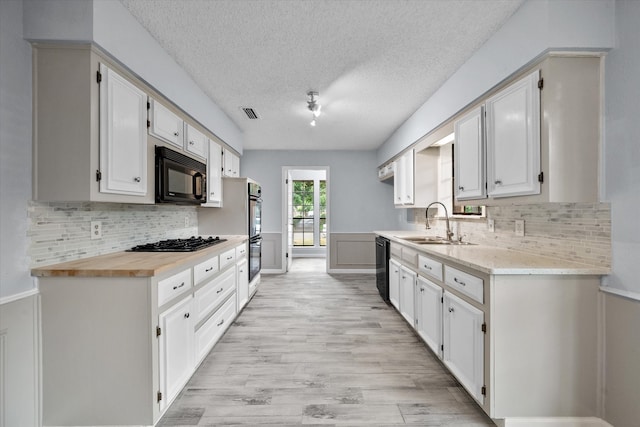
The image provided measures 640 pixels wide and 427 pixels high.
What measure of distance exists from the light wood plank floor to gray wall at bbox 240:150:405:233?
2.65 metres

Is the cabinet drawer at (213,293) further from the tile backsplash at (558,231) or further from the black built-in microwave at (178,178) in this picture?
the tile backsplash at (558,231)

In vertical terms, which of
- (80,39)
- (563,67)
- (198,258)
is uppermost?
(80,39)

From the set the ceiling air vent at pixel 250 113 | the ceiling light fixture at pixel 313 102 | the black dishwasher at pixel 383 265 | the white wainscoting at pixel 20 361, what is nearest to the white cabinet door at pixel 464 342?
the black dishwasher at pixel 383 265

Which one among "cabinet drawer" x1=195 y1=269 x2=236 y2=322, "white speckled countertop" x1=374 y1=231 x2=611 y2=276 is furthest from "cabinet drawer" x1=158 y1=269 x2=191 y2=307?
"white speckled countertop" x1=374 y1=231 x2=611 y2=276

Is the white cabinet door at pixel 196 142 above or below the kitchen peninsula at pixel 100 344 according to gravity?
above

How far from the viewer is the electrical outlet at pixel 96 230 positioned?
79.5 inches

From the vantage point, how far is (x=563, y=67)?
65.3 inches

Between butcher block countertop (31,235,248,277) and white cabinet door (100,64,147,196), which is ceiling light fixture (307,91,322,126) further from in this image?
butcher block countertop (31,235,248,277)

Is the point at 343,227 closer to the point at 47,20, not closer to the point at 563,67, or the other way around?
the point at 563,67

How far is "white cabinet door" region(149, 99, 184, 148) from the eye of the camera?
7.20 feet

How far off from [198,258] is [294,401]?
120 cm

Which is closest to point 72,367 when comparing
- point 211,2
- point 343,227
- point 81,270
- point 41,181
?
point 81,270

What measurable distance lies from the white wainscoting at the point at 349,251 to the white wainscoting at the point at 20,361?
4773mm

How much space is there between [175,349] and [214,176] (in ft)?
7.16
